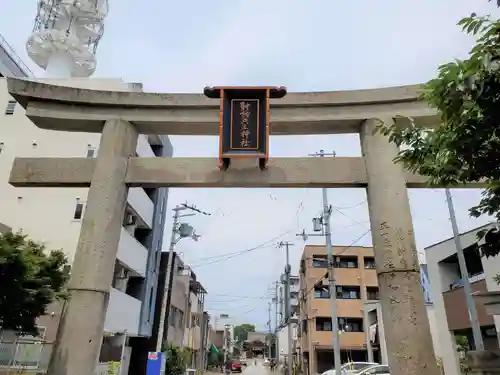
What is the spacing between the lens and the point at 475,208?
14.0 feet

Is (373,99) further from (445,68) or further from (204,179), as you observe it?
(445,68)

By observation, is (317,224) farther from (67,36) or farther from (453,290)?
(67,36)

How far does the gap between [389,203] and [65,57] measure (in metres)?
23.3

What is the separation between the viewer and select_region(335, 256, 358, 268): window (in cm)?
3231

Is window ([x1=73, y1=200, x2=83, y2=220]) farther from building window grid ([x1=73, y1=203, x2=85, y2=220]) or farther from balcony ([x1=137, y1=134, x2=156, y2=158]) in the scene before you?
balcony ([x1=137, y1=134, x2=156, y2=158])

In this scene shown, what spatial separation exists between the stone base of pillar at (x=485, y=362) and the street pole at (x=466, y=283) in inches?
283

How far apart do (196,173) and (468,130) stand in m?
4.55

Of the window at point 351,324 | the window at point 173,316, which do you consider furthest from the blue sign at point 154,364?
the window at point 351,324

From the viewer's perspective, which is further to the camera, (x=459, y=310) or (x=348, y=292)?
(x=348, y=292)

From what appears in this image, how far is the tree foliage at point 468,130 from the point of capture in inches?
129

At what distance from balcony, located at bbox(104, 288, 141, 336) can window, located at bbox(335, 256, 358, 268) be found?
19.3m

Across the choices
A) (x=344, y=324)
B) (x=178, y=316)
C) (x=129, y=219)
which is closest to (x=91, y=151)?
(x=129, y=219)

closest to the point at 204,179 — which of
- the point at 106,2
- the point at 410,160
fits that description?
the point at 410,160

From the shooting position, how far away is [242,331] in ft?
332
